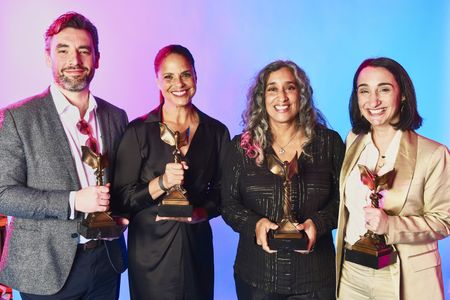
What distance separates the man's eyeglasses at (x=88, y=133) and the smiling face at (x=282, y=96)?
0.80 m

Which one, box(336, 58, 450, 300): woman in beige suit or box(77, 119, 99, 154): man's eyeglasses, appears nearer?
box(336, 58, 450, 300): woman in beige suit

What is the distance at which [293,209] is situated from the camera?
224cm

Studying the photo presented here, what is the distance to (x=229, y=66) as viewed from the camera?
437 centimetres

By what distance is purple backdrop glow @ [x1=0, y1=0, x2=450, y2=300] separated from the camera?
4.16 meters

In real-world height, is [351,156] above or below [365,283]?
above

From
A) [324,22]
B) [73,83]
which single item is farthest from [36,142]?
[324,22]

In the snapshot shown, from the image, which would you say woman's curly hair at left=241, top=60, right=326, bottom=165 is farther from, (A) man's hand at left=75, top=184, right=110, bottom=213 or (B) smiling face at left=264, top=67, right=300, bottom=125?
(A) man's hand at left=75, top=184, right=110, bottom=213

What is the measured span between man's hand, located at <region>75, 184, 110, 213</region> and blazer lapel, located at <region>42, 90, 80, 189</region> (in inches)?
4.6

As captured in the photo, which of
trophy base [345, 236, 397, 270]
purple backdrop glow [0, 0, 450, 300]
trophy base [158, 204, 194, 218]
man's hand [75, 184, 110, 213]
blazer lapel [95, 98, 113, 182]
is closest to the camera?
trophy base [345, 236, 397, 270]

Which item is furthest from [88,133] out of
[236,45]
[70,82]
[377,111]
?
[236,45]

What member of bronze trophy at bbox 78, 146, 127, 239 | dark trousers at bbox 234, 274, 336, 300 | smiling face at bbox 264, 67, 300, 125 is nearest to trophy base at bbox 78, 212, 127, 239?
bronze trophy at bbox 78, 146, 127, 239

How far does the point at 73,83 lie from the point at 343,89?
9.07 feet

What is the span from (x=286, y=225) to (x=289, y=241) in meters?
0.07

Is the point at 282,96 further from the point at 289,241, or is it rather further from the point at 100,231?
the point at 100,231
